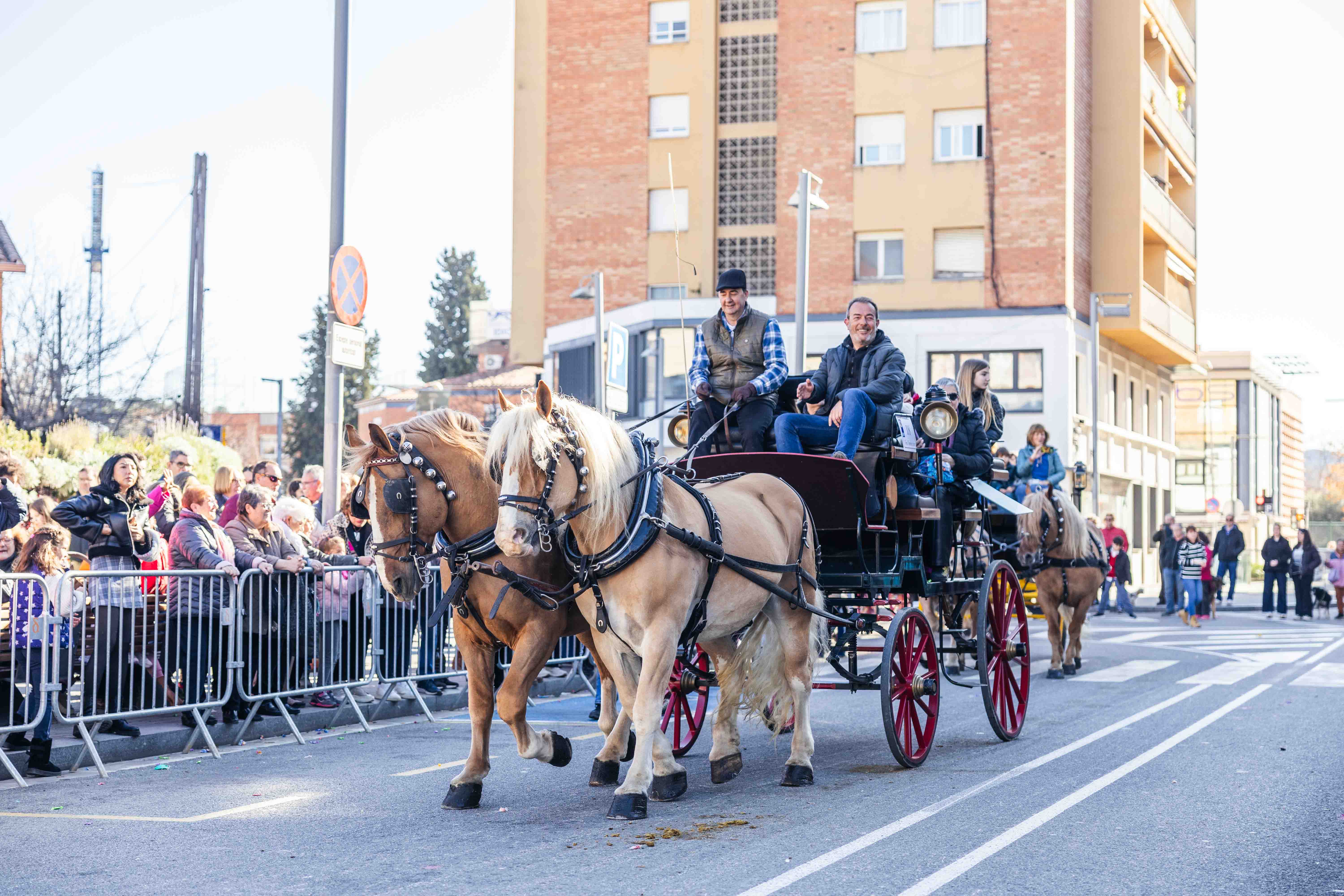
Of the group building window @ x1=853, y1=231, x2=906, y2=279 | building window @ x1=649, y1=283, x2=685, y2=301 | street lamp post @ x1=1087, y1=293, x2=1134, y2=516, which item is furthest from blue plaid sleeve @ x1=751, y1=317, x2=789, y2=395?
building window @ x1=649, y1=283, x2=685, y2=301

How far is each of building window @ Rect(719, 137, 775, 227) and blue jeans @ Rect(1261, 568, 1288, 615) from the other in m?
18.1

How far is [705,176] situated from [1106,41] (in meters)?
12.1

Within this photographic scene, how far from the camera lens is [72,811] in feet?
24.0

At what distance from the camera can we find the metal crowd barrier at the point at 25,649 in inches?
324

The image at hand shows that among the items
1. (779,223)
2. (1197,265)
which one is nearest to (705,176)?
(779,223)

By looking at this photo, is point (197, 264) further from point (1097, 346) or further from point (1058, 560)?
point (1097, 346)

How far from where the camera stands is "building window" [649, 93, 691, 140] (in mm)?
42281

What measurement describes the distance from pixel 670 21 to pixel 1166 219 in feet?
54.1

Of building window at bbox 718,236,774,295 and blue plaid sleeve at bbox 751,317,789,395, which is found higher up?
building window at bbox 718,236,774,295

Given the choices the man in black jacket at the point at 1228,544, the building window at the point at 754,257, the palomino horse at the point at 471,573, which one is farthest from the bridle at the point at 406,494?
the building window at the point at 754,257

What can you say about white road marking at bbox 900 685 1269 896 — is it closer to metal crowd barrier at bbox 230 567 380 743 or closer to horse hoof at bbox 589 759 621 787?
horse hoof at bbox 589 759 621 787

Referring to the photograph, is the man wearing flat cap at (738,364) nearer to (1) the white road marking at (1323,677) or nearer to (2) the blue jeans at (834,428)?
(2) the blue jeans at (834,428)

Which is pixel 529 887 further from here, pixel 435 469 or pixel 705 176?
pixel 705 176

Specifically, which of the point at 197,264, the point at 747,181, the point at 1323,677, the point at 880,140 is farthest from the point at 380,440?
the point at 747,181
